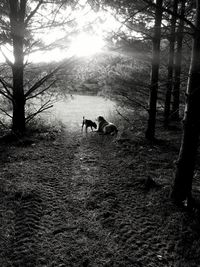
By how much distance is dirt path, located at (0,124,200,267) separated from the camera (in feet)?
12.7

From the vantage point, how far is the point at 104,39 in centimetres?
1058

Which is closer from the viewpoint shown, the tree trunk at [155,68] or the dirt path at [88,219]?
the dirt path at [88,219]

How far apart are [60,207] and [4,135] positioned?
22.9 ft

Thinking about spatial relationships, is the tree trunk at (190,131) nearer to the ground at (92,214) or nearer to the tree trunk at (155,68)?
the ground at (92,214)

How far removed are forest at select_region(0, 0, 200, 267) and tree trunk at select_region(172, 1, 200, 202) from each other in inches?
0.8

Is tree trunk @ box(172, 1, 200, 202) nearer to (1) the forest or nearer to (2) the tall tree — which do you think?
(1) the forest

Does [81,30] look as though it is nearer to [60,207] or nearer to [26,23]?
[26,23]

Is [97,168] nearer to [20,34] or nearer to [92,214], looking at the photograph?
[92,214]

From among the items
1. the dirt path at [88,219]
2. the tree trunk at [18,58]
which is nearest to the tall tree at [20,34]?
the tree trunk at [18,58]

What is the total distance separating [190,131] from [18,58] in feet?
28.6

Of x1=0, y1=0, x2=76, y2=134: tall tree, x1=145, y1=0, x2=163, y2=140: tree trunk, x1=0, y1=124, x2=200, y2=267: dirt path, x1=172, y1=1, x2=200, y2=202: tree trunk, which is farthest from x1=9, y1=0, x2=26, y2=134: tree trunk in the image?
x1=172, y1=1, x2=200, y2=202: tree trunk

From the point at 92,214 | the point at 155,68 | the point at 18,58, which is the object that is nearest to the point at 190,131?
the point at 92,214

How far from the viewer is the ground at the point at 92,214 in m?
3.89

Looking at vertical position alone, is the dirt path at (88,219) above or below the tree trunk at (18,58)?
below
